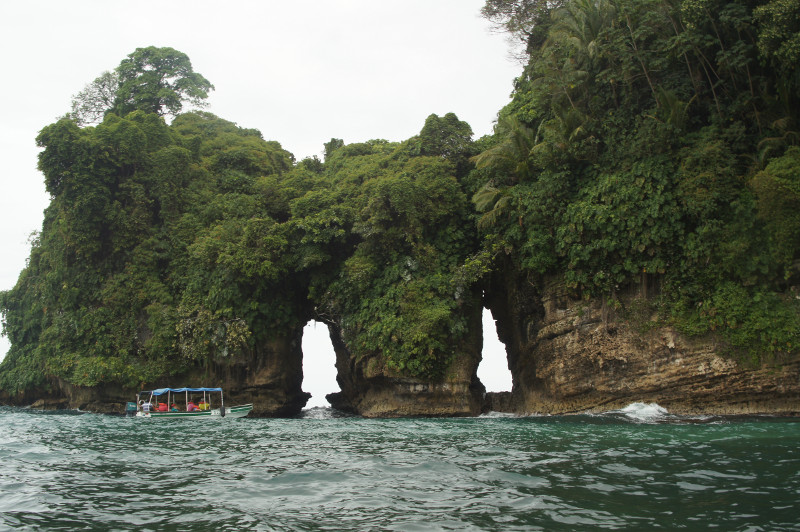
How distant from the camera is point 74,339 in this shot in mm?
28203

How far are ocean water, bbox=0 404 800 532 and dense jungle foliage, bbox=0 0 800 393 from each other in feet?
20.4

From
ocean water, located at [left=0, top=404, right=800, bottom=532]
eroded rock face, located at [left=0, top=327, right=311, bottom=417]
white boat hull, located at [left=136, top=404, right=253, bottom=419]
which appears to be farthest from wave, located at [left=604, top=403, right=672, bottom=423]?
eroded rock face, located at [left=0, top=327, right=311, bottom=417]

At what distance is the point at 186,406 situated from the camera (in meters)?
24.7

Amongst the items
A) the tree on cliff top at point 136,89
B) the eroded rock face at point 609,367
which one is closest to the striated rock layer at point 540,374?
the eroded rock face at point 609,367

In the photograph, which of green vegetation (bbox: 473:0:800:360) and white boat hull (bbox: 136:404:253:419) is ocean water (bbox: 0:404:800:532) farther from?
white boat hull (bbox: 136:404:253:419)

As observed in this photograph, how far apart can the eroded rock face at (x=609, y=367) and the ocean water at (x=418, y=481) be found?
8.98 ft

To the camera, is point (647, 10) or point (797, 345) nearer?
point (797, 345)

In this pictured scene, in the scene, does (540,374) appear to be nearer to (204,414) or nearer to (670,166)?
(670,166)

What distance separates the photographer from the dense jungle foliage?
16703mm

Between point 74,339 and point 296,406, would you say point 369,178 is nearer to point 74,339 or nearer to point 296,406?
point 296,406

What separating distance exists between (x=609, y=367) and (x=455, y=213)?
8.94 meters

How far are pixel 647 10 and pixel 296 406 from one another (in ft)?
78.9

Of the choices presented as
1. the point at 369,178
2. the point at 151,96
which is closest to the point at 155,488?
the point at 369,178

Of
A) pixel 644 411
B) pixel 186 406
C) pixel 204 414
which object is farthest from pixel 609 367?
pixel 186 406
